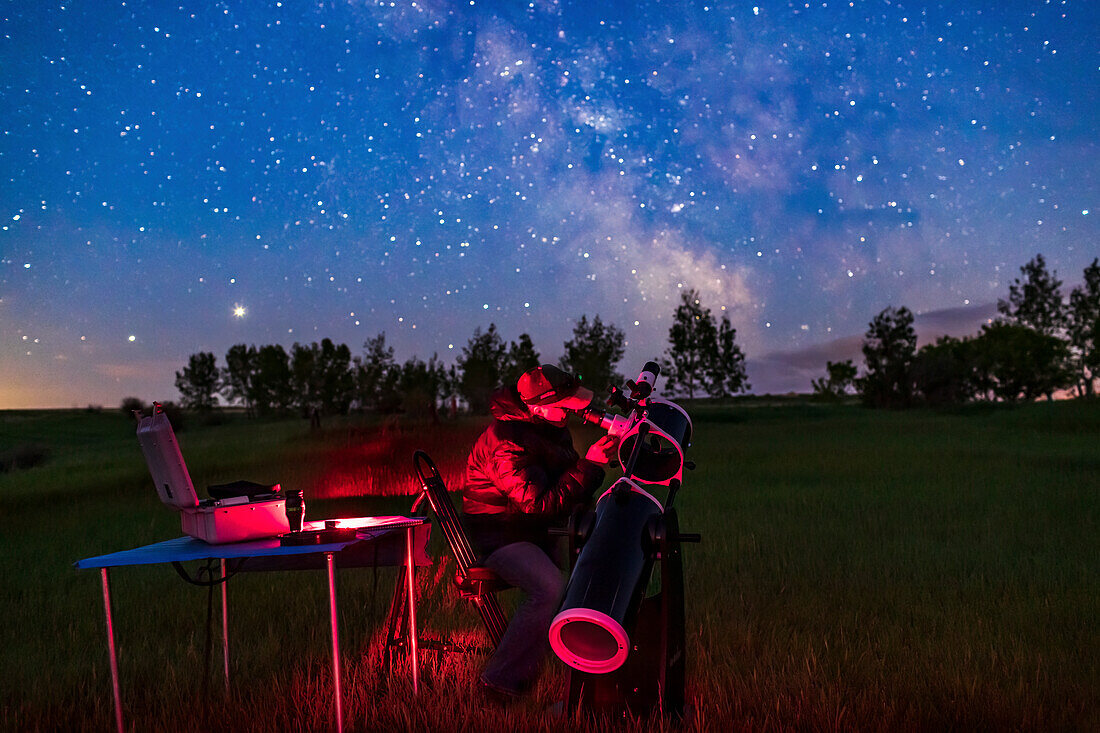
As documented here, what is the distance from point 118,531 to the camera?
12.6 metres

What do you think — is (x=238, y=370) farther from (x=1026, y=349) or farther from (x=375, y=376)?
(x=1026, y=349)

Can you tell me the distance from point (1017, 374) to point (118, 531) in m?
93.7

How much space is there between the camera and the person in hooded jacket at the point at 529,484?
163 inches

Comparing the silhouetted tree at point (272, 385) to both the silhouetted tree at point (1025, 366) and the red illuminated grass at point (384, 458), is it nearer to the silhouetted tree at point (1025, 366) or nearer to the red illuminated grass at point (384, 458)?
the red illuminated grass at point (384, 458)

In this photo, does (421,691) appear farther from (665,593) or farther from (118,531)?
(118,531)

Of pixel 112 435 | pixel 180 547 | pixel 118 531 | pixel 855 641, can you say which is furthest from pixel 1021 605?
pixel 112 435

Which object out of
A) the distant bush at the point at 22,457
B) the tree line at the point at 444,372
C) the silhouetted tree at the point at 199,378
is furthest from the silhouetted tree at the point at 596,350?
the silhouetted tree at the point at 199,378

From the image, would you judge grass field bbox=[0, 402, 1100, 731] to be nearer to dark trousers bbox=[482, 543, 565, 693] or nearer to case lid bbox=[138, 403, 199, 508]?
dark trousers bbox=[482, 543, 565, 693]

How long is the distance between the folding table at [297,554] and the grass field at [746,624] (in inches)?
22.5

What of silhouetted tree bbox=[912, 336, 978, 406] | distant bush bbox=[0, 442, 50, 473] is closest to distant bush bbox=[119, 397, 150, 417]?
distant bush bbox=[0, 442, 50, 473]

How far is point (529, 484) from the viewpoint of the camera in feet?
13.6

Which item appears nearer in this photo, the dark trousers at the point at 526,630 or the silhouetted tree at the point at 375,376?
the dark trousers at the point at 526,630

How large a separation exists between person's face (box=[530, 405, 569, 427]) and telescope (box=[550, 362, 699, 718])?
17 centimetres

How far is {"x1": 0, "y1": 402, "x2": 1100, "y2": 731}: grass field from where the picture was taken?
424cm
